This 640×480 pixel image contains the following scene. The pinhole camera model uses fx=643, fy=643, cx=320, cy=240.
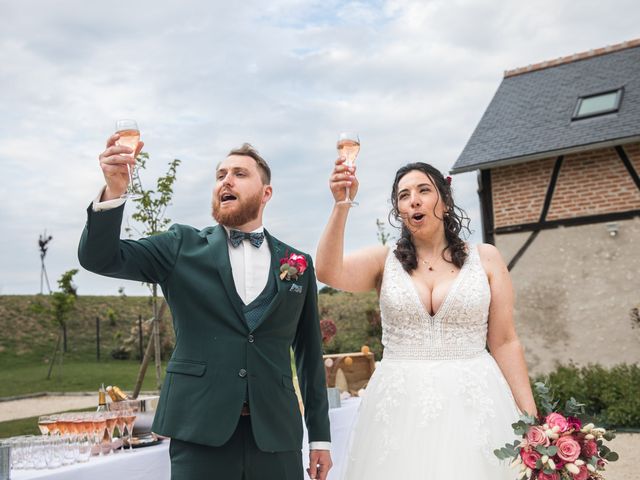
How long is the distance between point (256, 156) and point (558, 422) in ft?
5.42

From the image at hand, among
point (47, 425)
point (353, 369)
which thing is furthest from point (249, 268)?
point (353, 369)

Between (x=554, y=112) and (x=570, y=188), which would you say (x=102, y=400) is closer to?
(x=570, y=188)

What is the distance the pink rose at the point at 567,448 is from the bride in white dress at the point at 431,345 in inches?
14.8

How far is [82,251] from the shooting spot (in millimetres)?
2092

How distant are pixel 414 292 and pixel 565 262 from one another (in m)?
11.1

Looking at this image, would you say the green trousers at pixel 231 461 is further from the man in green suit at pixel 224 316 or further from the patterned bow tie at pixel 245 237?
the patterned bow tie at pixel 245 237

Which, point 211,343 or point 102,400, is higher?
point 211,343

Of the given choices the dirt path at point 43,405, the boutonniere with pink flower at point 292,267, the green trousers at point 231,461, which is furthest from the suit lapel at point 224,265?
the dirt path at point 43,405

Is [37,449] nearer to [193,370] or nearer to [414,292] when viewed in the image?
[193,370]

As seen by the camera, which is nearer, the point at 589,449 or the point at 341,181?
the point at 589,449

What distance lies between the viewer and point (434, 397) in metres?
2.95

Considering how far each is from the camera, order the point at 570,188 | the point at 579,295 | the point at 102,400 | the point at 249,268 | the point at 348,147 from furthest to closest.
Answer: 1. the point at 570,188
2. the point at 579,295
3. the point at 102,400
4. the point at 348,147
5. the point at 249,268

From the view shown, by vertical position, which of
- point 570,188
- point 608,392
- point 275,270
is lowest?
point 608,392

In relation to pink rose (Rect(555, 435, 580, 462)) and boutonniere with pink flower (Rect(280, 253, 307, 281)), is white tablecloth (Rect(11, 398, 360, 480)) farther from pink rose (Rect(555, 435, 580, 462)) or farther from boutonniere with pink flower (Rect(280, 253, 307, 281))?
pink rose (Rect(555, 435, 580, 462))
